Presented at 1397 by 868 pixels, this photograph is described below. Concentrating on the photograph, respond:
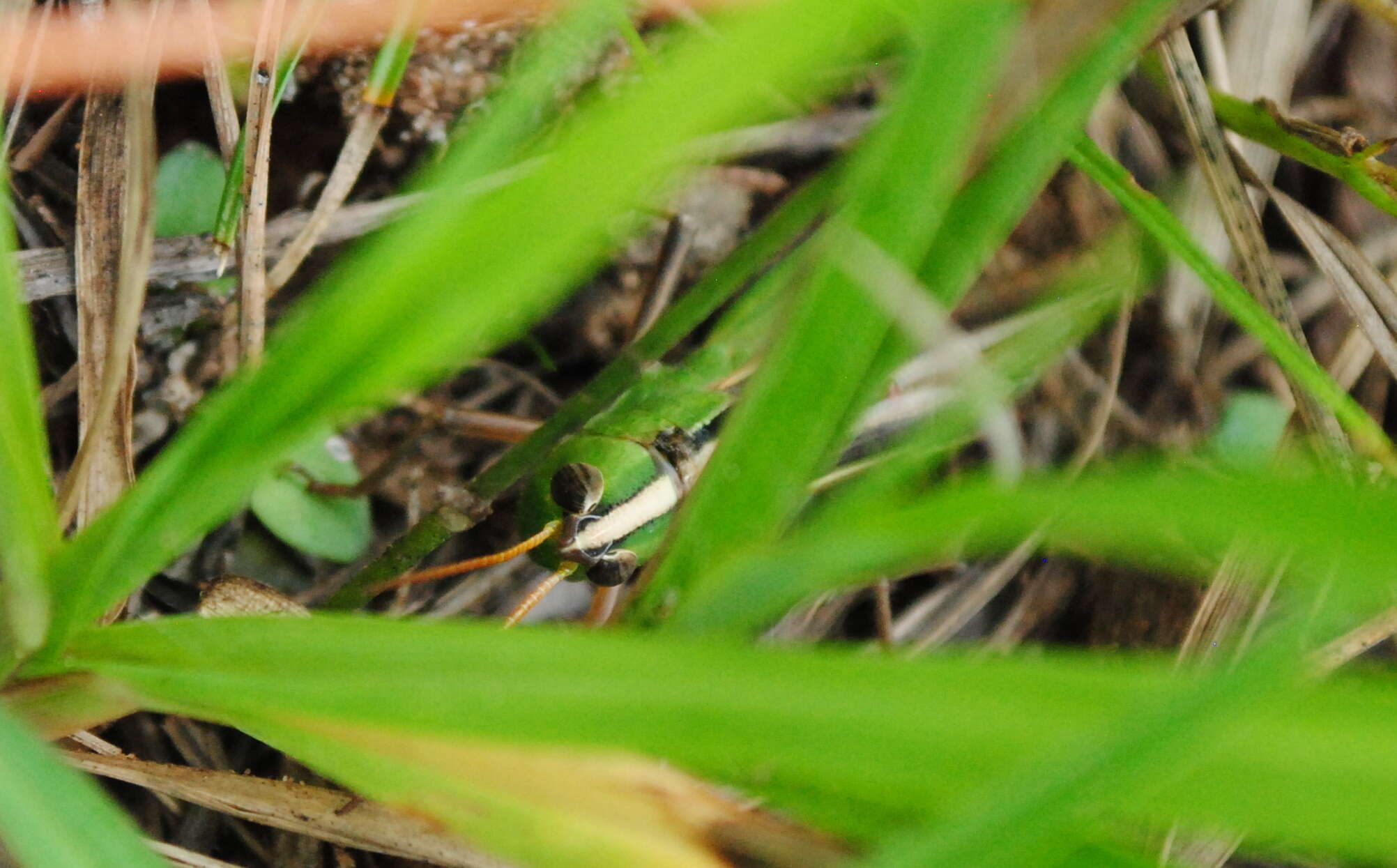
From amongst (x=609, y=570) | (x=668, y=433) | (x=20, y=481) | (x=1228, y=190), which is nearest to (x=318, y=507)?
(x=609, y=570)

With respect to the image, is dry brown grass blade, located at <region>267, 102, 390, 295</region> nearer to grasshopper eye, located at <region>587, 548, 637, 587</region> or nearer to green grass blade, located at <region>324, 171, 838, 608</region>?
→ green grass blade, located at <region>324, 171, 838, 608</region>

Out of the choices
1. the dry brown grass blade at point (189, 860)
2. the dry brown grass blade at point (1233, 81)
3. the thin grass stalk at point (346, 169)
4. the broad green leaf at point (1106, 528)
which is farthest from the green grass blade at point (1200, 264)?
the dry brown grass blade at point (189, 860)

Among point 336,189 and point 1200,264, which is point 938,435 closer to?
point 1200,264

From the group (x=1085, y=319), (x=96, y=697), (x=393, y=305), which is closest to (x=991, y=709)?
(x=393, y=305)

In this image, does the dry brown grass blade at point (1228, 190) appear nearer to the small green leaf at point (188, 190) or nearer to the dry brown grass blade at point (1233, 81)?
the dry brown grass blade at point (1233, 81)

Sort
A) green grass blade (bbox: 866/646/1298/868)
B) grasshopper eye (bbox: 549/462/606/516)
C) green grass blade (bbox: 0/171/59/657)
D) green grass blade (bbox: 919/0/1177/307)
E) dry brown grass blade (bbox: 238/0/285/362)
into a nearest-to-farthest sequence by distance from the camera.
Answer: green grass blade (bbox: 866/646/1298/868) → green grass blade (bbox: 0/171/59/657) → green grass blade (bbox: 919/0/1177/307) → dry brown grass blade (bbox: 238/0/285/362) → grasshopper eye (bbox: 549/462/606/516)

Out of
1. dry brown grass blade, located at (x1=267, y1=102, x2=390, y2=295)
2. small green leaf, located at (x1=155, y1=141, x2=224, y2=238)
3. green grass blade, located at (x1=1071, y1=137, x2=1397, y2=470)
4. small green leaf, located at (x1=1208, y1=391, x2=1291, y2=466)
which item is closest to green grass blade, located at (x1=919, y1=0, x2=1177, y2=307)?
green grass blade, located at (x1=1071, y1=137, x2=1397, y2=470)

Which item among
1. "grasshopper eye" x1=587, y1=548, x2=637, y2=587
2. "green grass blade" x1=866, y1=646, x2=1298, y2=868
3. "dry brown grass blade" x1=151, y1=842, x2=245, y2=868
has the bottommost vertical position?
"dry brown grass blade" x1=151, y1=842, x2=245, y2=868
